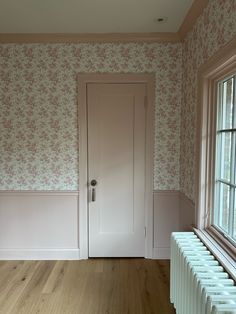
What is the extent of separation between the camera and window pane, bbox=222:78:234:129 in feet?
6.56

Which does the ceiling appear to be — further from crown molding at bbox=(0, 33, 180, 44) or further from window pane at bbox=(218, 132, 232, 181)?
window pane at bbox=(218, 132, 232, 181)

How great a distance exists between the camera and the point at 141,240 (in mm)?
3324

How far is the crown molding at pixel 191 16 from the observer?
2268 mm

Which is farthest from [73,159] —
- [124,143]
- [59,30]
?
[59,30]

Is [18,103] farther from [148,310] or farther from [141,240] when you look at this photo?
[148,310]

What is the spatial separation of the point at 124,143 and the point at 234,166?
1520 millimetres

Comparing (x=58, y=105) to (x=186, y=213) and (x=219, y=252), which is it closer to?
(x=186, y=213)

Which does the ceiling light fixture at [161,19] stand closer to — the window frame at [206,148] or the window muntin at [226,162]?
the window frame at [206,148]

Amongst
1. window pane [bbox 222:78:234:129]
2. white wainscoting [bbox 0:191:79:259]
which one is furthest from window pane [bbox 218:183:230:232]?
white wainscoting [bbox 0:191:79:259]

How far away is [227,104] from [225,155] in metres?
0.38

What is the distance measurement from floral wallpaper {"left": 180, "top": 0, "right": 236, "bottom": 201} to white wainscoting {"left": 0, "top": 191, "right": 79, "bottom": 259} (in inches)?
53.8

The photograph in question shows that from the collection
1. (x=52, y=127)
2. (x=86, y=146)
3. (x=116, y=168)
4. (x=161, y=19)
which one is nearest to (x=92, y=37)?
(x=161, y=19)

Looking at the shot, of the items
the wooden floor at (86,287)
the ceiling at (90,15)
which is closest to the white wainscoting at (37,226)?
the wooden floor at (86,287)

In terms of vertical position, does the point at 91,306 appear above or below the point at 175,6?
below
